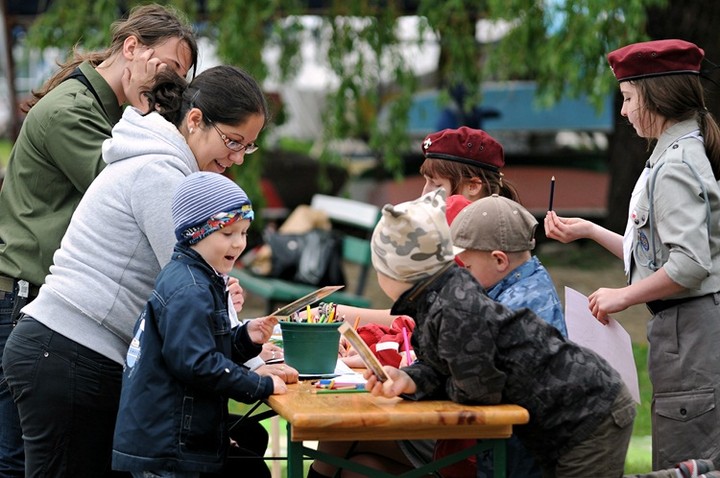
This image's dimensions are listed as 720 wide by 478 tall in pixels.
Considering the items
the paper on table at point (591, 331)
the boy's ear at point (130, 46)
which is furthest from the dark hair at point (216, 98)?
the paper on table at point (591, 331)

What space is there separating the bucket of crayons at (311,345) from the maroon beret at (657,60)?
117 cm

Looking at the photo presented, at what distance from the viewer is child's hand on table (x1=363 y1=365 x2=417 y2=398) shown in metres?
2.61

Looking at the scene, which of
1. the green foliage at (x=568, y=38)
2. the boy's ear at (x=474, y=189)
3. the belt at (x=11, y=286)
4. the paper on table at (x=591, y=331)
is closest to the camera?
the paper on table at (x=591, y=331)

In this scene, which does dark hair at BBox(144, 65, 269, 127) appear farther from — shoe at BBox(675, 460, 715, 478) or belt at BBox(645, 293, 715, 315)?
shoe at BBox(675, 460, 715, 478)

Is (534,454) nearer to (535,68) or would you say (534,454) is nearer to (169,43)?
(169,43)

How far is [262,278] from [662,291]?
208 inches

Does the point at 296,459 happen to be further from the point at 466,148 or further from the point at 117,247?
the point at 466,148

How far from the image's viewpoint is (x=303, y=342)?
2.99 m

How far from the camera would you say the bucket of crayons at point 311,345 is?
2.95 metres

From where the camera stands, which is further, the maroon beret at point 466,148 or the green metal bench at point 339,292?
the green metal bench at point 339,292

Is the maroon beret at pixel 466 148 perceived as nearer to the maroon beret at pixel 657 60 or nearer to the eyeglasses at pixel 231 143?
the maroon beret at pixel 657 60

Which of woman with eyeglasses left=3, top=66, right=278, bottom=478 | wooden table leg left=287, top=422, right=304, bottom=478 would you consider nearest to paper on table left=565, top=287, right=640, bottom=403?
wooden table leg left=287, top=422, right=304, bottom=478

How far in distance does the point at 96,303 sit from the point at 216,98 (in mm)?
658

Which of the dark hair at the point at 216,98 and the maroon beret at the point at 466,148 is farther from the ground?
the dark hair at the point at 216,98
